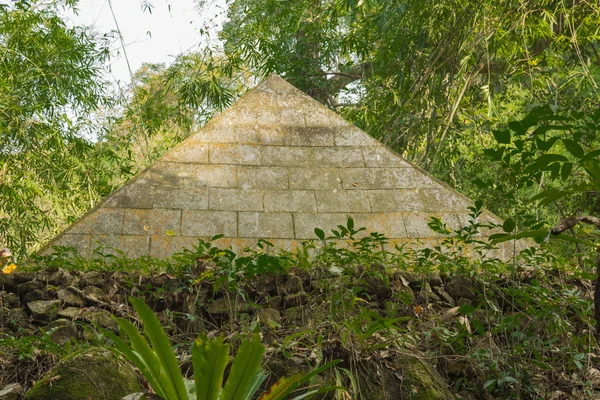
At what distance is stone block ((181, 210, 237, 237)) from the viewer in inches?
151

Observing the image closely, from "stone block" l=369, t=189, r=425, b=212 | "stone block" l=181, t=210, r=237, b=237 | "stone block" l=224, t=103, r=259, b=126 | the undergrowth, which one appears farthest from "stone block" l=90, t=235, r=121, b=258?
"stone block" l=369, t=189, r=425, b=212

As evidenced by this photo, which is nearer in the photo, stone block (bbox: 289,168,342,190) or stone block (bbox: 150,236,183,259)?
stone block (bbox: 150,236,183,259)

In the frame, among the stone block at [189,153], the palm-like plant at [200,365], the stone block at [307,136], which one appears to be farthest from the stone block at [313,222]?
the palm-like plant at [200,365]

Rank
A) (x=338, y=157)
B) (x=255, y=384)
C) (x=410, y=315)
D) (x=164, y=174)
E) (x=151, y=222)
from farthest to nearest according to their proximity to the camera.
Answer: (x=338, y=157)
(x=164, y=174)
(x=151, y=222)
(x=410, y=315)
(x=255, y=384)

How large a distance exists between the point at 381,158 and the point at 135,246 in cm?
157

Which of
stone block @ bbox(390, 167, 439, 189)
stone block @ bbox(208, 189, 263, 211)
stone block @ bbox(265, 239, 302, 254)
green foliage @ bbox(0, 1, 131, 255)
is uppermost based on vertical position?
green foliage @ bbox(0, 1, 131, 255)

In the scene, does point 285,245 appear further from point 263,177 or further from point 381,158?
point 381,158

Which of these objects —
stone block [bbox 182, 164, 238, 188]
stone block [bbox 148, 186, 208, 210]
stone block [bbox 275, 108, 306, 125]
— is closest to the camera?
stone block [bbox 148, 186, 208, 210]

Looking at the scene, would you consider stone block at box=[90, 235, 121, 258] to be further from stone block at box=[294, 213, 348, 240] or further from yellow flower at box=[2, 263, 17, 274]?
stone block at box=[294, 213, 348, 240]

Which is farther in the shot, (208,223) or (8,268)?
(208,223)

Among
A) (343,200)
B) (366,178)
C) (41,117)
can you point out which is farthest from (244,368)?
(41,117)

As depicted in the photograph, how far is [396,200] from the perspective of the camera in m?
4.14

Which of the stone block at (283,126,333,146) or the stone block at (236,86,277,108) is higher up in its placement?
the stone block at (236,86,277,108)

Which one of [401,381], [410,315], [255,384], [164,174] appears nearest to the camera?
[255,384]
